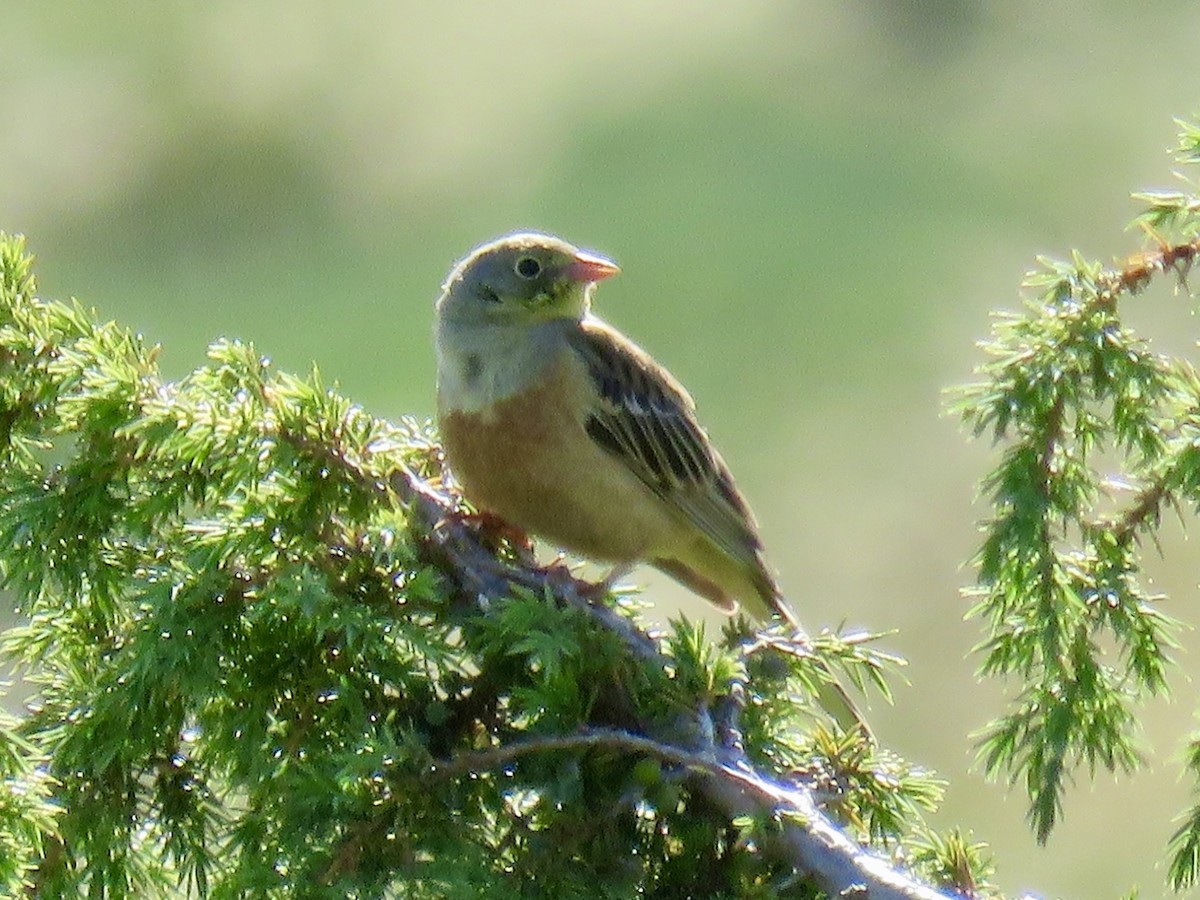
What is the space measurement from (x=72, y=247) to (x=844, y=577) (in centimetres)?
625

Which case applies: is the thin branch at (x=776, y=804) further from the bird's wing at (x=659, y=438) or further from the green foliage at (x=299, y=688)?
the bird's wing at (x=659, y=438)

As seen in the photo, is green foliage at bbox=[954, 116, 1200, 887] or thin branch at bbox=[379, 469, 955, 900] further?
green foliage at bbox=[954, 116, 1200, 887]

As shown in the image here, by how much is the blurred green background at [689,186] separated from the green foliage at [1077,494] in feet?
18.3

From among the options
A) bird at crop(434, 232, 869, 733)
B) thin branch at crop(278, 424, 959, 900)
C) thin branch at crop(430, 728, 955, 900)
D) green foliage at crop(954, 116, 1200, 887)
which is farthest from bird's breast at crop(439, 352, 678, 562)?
thin branch at crop(430, 728, 955, 900)

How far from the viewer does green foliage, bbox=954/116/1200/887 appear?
313cm

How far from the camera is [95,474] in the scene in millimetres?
3104

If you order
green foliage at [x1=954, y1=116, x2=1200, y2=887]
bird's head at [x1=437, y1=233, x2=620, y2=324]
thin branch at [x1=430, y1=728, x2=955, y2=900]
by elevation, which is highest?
bird's head at [x1=437, y1=233, x2=620, y2=324]

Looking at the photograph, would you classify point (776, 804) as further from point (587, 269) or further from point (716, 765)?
point (587, 269)

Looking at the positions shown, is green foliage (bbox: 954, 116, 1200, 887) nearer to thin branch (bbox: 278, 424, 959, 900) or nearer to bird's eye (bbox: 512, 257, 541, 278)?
thin branch (bbox: 278, 424, 959, 900)

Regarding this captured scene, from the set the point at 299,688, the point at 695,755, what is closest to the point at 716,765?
the point at 695,755

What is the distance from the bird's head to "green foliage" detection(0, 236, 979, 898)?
1.36m

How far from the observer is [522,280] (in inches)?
184

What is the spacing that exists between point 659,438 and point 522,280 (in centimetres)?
52

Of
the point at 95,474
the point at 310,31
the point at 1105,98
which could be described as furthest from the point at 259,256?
the point at 95,474
